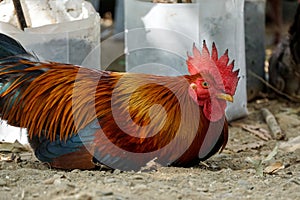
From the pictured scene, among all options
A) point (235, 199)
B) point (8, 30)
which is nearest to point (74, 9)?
point (8, 30)

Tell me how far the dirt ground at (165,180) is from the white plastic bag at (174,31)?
2.68 ft

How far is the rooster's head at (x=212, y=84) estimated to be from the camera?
3510 millimetres

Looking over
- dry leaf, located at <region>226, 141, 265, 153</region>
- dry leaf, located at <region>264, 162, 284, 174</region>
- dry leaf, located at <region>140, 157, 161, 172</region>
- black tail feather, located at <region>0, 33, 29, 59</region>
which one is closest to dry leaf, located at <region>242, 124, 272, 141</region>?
dry leaf, located at <region>226, 141, 265, 153</region>

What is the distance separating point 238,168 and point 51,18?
158 cm

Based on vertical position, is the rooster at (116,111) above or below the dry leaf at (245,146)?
above

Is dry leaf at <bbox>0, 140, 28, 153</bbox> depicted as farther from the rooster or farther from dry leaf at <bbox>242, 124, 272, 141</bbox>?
dry leaf at <bbox>242, 124, 272, 141</bbox>

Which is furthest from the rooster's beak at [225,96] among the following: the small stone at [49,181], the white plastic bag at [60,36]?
the white plastic bag at [60,36]

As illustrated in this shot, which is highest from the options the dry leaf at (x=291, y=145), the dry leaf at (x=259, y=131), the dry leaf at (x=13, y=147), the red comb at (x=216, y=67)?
the red comb at (x=216, y=67)

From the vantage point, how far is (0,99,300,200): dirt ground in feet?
9.59

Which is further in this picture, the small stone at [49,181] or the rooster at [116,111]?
the rooster at [116,111]

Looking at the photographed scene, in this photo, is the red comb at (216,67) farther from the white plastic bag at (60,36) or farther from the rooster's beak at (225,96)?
the white plastic bag at (60,36)

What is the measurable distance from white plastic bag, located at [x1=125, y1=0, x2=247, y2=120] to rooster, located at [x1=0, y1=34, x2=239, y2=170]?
40.5 inches

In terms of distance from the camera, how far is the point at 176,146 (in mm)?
3502

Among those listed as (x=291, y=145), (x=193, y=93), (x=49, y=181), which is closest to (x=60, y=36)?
(x=193, y=93)
